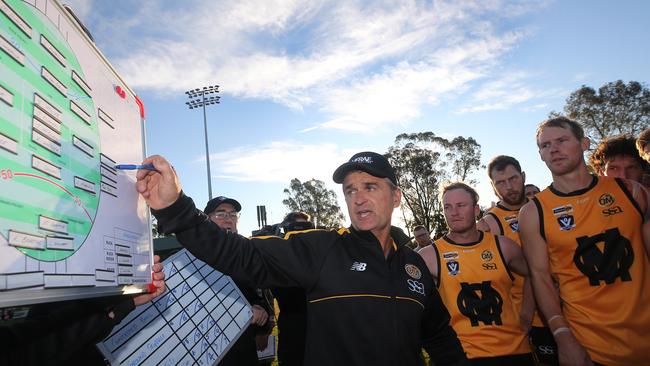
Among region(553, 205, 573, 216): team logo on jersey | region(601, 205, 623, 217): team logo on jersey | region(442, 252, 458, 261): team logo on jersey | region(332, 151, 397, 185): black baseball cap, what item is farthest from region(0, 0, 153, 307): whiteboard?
region(601, 205, 623, 217): team logo on jersey

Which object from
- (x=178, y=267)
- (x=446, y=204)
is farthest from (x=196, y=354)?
(x=446, y=204)

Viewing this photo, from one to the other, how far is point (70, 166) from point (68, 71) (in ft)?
1.32

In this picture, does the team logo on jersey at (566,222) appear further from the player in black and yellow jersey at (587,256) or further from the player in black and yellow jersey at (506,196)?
the player in black and yellow jersey at (506,196)

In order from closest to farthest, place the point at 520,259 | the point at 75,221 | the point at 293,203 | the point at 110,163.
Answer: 1. the point at 75,221
2. the point at 110,163
3. the point at 520,259
4. the point at 293,203

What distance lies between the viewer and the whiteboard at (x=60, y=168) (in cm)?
117

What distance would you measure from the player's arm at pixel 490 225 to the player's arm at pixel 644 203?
5.91 ft

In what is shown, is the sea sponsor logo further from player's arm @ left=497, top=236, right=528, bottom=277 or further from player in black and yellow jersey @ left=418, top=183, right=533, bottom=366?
player's arm @ left=497, top=236, right=528, bottom=277

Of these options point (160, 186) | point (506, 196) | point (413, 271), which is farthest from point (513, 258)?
point (160, 186)

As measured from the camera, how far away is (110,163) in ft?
5.93

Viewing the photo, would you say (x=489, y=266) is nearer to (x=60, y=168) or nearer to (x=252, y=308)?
(x=252, y=308)

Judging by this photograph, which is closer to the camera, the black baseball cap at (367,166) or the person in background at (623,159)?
the black baseball cap at (367,166)

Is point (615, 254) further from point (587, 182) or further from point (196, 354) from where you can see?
point (196, 354)

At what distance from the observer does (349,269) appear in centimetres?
244

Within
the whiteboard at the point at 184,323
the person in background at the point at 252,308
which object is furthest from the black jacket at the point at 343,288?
the person in background at the point at 252,308
